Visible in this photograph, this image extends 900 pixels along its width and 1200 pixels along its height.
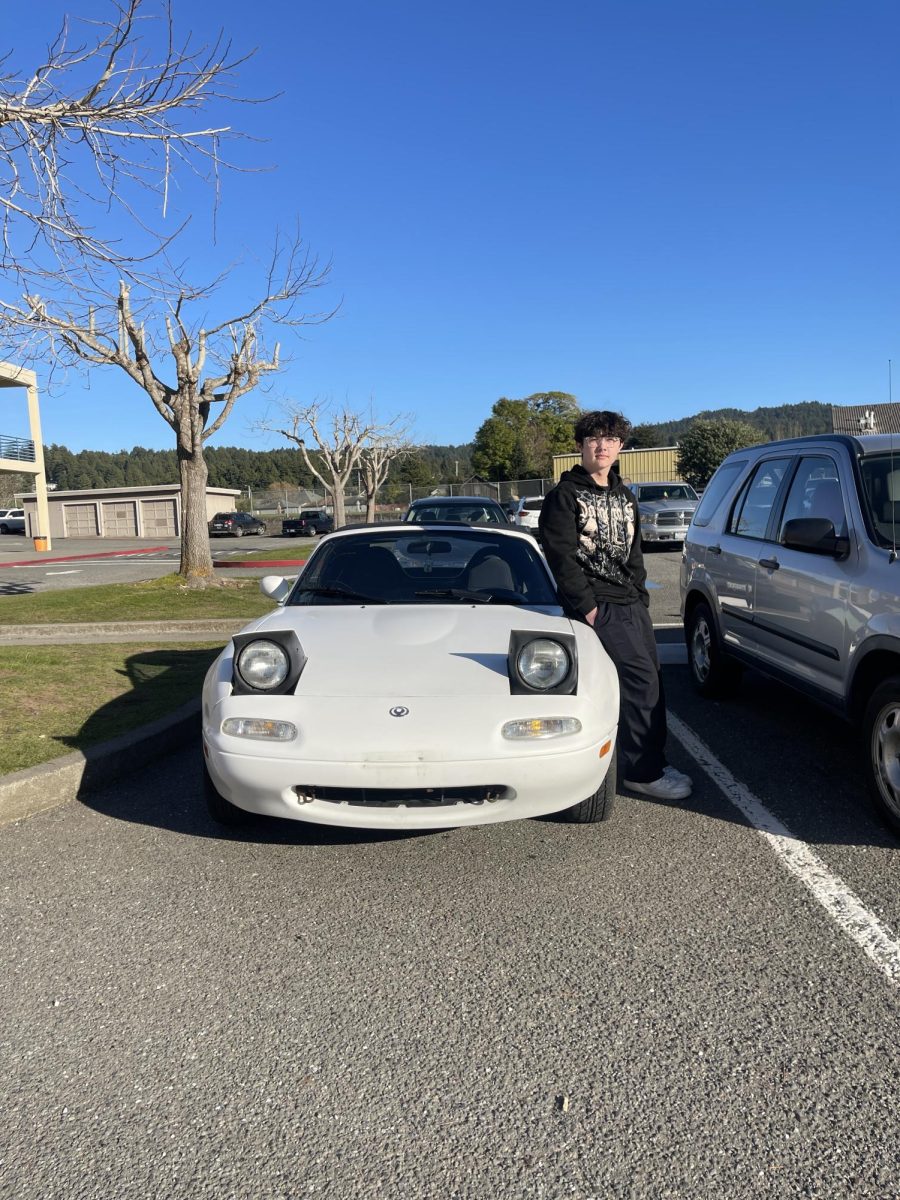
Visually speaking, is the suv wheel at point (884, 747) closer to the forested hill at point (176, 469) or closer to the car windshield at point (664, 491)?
the car windshield at point (664, 491)

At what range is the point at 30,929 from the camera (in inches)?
132

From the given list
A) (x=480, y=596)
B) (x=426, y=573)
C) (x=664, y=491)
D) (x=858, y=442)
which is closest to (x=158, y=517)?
(x=664, y=491)

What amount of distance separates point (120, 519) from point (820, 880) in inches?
2240

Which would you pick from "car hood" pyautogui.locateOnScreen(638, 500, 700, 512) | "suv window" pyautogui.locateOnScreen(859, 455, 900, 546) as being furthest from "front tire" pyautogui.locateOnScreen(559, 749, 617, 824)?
"car hood" pyautogui.locateOnScreen(638, 500, 700, 512)

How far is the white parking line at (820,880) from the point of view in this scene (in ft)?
9.83

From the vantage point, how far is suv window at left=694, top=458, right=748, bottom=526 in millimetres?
6449

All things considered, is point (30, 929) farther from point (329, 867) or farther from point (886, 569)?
point (886, 569)

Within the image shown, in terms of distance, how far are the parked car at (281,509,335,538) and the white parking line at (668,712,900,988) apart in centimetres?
4551

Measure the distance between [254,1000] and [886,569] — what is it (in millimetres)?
3152

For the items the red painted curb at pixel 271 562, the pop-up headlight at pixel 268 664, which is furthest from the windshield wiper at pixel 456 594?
the red painted curb at pixel 271 562

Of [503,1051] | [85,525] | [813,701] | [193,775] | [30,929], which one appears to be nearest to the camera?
[503,1051]

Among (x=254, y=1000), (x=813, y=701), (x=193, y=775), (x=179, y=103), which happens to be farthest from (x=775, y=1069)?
(x=179, y=103)

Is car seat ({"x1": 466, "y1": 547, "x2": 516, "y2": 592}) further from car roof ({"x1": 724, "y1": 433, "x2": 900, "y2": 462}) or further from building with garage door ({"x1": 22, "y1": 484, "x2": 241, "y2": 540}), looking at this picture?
building with garage door ({"x1": 22, "y1": 484, "x2": 241, "y2": 540})

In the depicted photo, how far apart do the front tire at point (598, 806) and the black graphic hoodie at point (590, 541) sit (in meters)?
0.79
